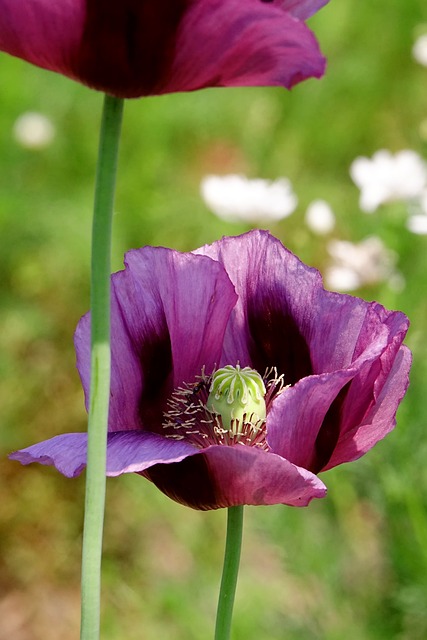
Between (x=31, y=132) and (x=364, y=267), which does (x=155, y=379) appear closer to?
(x=364, y=267)

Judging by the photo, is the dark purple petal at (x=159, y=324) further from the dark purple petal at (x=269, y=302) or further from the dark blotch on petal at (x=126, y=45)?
the dark blotch on petal at (x=126, y=45)

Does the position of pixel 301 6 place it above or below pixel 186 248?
above

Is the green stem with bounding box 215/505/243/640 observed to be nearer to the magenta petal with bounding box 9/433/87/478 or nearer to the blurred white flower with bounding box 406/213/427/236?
the magenta petal with bounding box 9/433/87/478

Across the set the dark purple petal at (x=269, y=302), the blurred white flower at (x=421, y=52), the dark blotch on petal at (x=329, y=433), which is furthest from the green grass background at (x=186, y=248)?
the dark blotch on petal at (x=329, y=433)

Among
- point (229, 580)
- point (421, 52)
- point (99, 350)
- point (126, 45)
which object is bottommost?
point (229, 580)

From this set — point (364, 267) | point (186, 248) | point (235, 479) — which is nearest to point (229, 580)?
point (235, 479)

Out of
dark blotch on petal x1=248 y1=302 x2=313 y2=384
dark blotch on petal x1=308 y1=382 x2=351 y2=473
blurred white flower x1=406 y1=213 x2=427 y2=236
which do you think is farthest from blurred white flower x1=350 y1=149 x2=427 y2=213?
dark blotch on petal x1=308 y1=382 x2=351 y2=473
